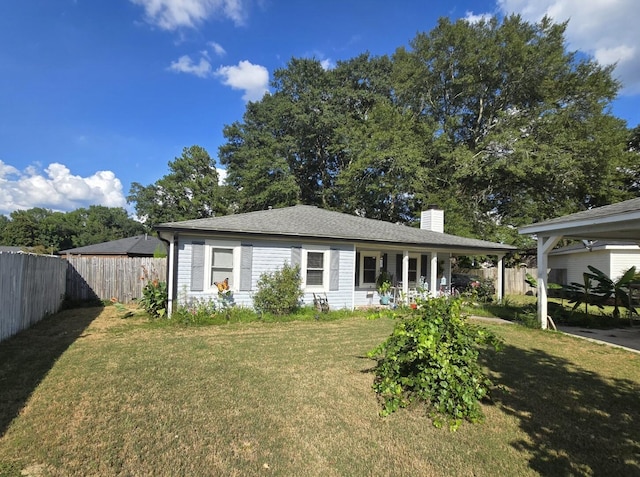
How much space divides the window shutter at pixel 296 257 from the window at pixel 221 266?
1.83 metres

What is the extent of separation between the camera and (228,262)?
10.1 metres

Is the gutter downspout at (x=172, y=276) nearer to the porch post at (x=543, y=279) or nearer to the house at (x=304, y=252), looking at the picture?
the house at (x=304, y=252)

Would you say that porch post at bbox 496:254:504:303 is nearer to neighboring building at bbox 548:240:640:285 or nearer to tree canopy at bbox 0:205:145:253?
neighboring building at bbox 548:240:640:285

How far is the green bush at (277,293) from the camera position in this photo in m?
10.0

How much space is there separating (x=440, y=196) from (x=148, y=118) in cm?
1779

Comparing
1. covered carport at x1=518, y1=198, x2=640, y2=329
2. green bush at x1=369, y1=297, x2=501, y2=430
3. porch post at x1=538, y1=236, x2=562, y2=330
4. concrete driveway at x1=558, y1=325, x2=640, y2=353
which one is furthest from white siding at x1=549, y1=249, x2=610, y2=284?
green bush at x1=369, y1=297, x2=501, y2=430

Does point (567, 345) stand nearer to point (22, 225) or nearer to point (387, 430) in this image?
point (387, 430)

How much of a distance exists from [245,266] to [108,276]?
281 inches

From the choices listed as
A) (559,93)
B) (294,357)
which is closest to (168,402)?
(294,357)

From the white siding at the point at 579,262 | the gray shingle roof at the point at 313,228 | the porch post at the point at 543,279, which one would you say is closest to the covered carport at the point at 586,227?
the porch post at the point at 543,279

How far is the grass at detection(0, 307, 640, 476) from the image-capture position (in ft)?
9.52

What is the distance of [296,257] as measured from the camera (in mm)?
10766

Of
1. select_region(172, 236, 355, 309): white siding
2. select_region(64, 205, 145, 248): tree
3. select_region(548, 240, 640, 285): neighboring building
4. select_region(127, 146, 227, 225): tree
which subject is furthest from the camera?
select_region(64, 205, 145, 248): tree

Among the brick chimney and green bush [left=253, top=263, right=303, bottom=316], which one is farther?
the brick chimney
